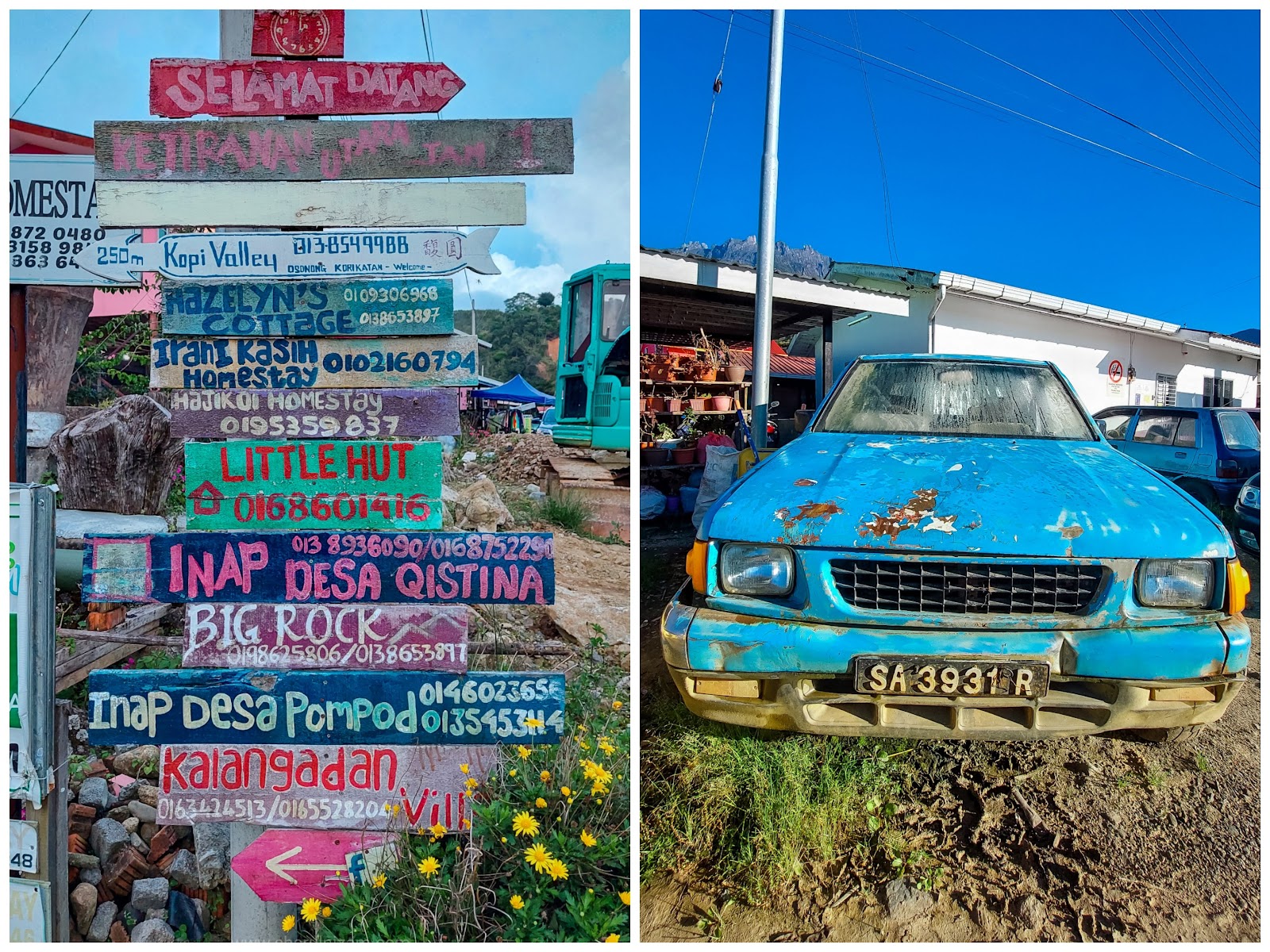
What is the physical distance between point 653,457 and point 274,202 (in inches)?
213

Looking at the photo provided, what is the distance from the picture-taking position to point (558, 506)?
6062mm

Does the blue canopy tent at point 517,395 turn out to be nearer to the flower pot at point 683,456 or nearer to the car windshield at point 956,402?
the flower pot at point 683,456

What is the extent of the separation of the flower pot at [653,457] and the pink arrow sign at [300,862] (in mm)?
5280

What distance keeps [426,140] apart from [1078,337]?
37.5ft

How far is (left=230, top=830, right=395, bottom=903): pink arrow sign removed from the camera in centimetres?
222

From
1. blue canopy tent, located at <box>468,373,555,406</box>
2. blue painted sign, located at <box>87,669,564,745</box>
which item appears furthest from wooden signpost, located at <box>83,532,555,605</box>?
blue canopy tent, located at <box>468,373,555,406</box>

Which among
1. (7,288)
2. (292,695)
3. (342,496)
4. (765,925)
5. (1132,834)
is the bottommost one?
(765,925)

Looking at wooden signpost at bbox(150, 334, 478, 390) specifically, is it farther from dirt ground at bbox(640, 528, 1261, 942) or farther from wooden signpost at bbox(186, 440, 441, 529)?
dirt ground at bbox(640, 528, 1261, 942)

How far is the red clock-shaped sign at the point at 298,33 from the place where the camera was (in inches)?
81.3

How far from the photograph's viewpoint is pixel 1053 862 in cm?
203

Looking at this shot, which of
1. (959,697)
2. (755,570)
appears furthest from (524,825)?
(959,697)

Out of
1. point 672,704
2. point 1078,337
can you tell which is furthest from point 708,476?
point 1078,337

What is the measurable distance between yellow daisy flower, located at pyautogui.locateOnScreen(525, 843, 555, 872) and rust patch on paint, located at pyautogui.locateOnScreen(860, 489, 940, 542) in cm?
142

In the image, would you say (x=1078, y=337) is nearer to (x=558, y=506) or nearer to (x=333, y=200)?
(x=558, y=506)
